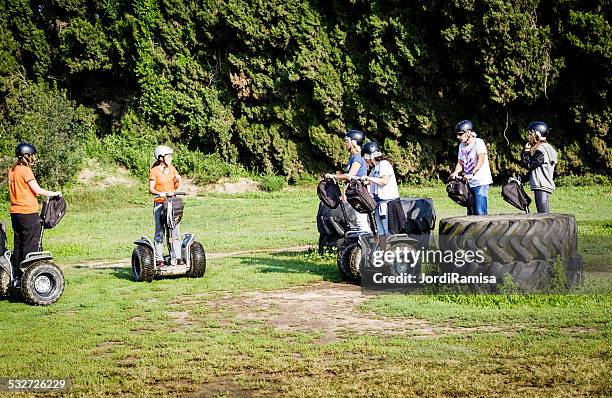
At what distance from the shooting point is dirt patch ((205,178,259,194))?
29859mm

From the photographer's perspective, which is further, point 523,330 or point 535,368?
point 523,330

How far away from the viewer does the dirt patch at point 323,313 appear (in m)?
7.38

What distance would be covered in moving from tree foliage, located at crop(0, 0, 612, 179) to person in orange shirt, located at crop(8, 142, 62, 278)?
20.8 meters

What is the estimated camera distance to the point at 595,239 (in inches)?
528

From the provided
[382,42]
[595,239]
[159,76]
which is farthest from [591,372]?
[159,76]

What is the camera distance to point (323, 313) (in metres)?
8.39

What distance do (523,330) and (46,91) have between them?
29.7m

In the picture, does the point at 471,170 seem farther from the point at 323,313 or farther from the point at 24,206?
the point at 24,206

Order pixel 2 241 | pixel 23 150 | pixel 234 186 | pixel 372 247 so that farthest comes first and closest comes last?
pixel 234 186, pixel 2 241, pixel 372 247, pixel 23 150

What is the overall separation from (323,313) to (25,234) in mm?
4206

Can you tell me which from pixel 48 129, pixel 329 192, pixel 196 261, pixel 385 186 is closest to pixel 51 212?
pixel 196 261

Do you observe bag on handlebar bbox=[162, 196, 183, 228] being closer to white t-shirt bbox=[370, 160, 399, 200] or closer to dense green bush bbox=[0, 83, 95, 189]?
white t-shirt bbox=[370, 160, 399, 200]

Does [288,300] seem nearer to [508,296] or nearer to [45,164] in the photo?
[508,296]

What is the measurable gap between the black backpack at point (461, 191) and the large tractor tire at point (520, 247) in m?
1.77
